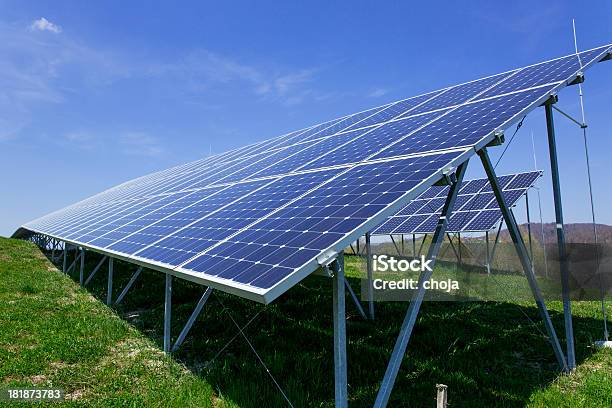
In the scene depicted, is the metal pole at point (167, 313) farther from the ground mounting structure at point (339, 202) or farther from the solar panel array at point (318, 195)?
the solar panel array at point (318, 195)

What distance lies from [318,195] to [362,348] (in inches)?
144

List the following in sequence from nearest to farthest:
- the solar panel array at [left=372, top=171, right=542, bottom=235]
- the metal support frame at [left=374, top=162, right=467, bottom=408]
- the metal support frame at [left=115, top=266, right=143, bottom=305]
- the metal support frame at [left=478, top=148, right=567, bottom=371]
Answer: the metal support frame at [left=374, top=162, right=467, bottom=408]
the metal support frame at [left=478, top=148, right=567, bottom=371]
the metal support frame at [left=115, top=266, right=143, bottom=305]
the solar panel array at [left=372, top=171, right=542, bottom=235]

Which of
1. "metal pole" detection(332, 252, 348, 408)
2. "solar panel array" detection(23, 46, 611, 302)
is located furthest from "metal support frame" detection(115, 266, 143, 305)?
"metal pole" detection(332, 252, 348, 408)

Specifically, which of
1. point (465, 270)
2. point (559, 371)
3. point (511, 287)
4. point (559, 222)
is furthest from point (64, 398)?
point (465, 270)

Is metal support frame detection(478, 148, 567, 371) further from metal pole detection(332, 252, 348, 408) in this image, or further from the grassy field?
metal pole detection(332, 252, 348, 408)

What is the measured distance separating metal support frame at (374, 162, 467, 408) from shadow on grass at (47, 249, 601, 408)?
58.4 inches

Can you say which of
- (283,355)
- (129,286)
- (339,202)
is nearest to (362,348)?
(283,355)

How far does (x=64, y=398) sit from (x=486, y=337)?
810cm

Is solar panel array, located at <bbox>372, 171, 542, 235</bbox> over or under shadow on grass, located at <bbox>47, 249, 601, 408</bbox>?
over

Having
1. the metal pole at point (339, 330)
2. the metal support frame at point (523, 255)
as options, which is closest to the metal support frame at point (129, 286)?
the metal pole at point (339, 330)

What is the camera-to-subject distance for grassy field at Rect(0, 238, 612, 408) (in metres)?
6.73

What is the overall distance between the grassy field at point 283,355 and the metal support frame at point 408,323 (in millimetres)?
1493

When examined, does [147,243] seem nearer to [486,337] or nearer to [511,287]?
[486,337]

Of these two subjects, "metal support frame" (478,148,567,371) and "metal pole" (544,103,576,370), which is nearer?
"metal support frame" (478,148,567,371)
